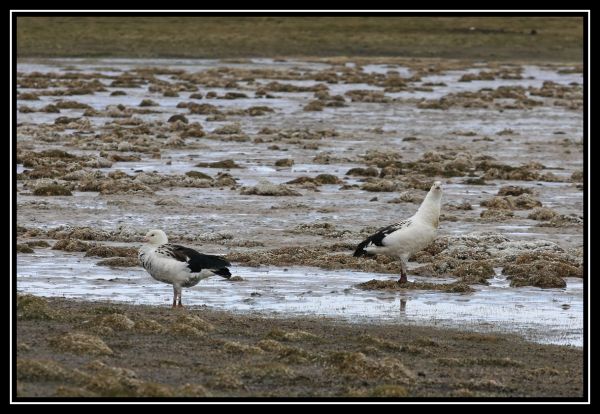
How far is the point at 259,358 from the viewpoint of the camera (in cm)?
1260

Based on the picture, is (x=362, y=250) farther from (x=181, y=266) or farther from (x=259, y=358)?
(x=259, y=358)

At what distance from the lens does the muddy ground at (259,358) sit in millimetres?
11023

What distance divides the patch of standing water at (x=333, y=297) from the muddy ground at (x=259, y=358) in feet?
2.69

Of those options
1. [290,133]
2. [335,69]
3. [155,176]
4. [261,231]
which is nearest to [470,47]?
[335,69]

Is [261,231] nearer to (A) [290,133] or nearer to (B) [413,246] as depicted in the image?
(B) [413,246]

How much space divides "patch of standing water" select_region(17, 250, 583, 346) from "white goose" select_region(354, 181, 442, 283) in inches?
26.5

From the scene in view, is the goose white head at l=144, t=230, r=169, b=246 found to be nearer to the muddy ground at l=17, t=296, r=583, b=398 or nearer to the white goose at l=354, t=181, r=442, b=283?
the muddy ground at l=17, t=296, r=583, b=398

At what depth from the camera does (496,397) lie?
36.8 feet

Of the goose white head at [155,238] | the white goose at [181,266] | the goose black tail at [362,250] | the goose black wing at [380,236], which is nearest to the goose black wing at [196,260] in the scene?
the white goose at [181,266]

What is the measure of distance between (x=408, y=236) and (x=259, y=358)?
20.8 ft

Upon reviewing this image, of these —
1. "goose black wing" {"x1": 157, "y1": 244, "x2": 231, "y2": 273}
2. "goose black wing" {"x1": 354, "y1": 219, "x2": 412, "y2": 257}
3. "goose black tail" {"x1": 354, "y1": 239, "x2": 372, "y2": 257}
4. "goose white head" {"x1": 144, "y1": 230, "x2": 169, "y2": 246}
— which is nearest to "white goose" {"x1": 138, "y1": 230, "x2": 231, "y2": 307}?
"goose black wing" {"x1": 157, "y1": 244, "x2": 231, "y2": 273}

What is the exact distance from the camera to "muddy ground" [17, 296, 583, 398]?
11023 mm

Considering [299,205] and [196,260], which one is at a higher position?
[299,205]

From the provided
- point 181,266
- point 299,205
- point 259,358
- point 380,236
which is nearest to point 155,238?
point 181,266
